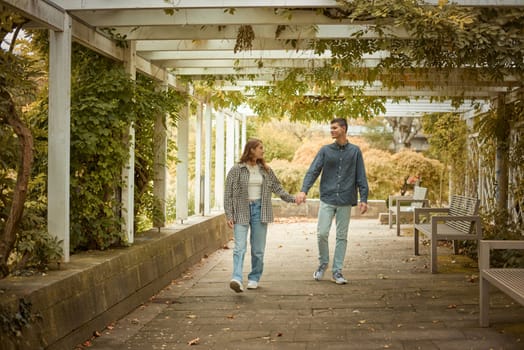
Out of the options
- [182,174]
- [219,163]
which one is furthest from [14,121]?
[219,163]

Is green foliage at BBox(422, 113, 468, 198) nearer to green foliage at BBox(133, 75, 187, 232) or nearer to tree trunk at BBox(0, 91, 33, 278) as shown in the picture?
green foliage at BBox(133, 75, 187, 232)

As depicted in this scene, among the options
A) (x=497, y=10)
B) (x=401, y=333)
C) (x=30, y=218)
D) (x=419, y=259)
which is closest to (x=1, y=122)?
(x=30, y=218)

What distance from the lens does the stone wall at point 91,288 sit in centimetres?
455

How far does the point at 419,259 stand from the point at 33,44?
6.05 metres

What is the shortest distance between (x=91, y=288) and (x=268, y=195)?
256 cm

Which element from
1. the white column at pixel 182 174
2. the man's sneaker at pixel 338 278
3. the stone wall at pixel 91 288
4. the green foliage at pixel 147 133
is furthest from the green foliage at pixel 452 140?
the stone wall at pixel 91 288

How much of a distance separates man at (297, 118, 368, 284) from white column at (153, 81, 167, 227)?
219 cm

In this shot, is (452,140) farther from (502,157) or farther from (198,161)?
(198,161)

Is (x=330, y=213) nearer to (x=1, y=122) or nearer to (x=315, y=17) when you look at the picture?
(x=315, y=17)

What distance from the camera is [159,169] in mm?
9375

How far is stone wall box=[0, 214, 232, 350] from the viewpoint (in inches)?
179

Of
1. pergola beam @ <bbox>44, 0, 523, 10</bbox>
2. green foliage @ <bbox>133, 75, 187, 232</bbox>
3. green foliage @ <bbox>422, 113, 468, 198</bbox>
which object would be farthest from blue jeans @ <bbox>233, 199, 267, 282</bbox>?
green foliage @ <bbox>422, 113, 468, 198</bbox>

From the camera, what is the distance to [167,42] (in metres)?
8.48

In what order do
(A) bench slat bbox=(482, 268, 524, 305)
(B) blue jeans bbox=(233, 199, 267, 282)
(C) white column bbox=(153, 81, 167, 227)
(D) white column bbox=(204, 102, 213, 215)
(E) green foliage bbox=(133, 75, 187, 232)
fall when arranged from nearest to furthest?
1. (A) bench slat bbox=(482, 268, 524, 305)
2. (B) blue jeans bbox=(233, 199, 267, 282)
3. (E) green foliage bbox=(133, 75, 187, 232)
4. (C) white column bbox=(153, 81, 167, 227)
5. (D) white column bbox=(204, 102, 213, 215)
